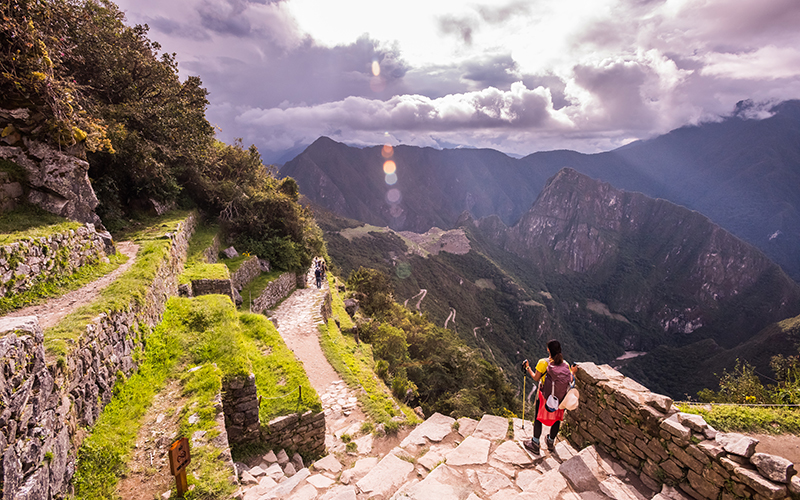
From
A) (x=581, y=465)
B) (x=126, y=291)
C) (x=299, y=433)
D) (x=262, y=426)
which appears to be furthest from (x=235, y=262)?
(x=581, y=465)

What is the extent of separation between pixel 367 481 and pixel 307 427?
2947mm

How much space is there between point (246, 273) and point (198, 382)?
12.1 m

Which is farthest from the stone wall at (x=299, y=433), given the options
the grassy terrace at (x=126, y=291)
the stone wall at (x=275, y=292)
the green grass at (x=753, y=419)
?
the stone wall at (x=275, y=292)

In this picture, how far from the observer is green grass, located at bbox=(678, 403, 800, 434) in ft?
22.4

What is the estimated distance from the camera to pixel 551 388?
665cm

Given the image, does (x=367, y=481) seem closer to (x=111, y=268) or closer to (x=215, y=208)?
(x=111, y=268)

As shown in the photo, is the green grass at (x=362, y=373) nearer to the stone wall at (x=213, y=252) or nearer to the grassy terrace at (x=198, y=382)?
the grassy terrace at (x=198, y=382)

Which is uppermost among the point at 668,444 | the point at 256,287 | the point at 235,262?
the point at 235,262

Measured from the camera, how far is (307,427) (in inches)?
332

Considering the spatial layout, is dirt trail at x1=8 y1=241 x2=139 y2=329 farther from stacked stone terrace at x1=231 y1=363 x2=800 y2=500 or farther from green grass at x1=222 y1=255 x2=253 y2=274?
green grass at x1=222 y1=255 x2=253 y2=274

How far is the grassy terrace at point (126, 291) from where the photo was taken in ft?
19.2

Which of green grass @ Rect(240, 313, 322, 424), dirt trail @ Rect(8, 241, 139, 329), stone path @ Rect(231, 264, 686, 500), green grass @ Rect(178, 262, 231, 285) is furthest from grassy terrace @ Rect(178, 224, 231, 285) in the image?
stone path @ Rect(231, 264, 686, 500)

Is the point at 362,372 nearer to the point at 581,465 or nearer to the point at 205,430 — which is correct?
the point at 205,430

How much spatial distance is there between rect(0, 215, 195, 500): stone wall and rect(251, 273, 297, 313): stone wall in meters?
10.1
